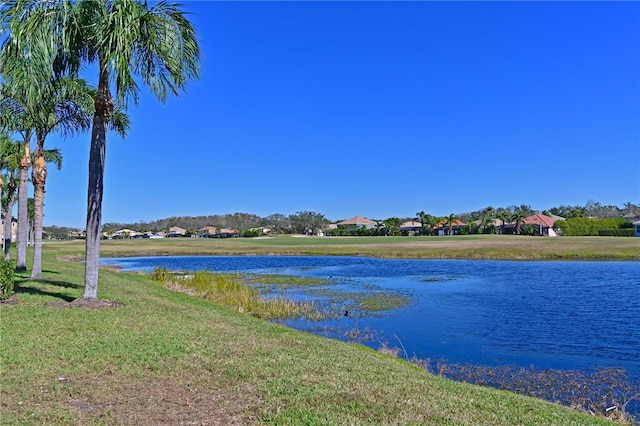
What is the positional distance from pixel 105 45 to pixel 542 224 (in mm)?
120211

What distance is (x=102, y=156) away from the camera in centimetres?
1295

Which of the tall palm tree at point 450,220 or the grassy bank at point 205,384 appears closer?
the grassy bank at point 205,384

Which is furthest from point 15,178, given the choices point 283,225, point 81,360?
point 283,225

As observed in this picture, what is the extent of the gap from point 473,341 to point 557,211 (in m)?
155

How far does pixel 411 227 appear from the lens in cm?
16625

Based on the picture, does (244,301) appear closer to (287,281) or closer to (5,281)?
(5,281)

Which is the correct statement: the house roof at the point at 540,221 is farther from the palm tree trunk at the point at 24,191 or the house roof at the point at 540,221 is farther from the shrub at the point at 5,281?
the shrub at the point at 5,281

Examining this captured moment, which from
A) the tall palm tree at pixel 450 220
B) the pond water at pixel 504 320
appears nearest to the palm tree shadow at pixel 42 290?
the pond water at pixel 504 320

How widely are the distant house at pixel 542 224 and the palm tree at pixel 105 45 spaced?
114 metres

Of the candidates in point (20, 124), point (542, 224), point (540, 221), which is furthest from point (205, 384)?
point (540, 221)

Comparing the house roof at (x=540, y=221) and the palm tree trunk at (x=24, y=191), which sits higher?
the house roof at (x=540, y=221)

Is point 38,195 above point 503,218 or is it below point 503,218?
below

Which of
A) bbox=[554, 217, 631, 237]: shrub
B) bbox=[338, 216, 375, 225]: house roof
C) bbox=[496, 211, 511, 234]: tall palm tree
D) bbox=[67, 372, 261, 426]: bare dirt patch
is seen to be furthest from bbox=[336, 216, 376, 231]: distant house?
bbox=[67, 372, 261, 426]: bare dirt patch

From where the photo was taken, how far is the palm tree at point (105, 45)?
11383 millimetres
